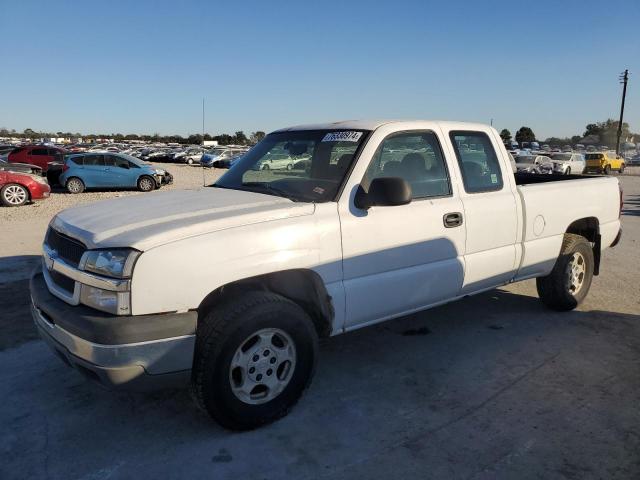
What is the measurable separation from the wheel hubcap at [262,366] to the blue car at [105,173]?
1799 cm

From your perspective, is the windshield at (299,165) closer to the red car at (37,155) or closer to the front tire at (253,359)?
the front tire at (253,359)

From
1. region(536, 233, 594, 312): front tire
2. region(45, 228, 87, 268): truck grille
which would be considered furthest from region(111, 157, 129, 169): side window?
region(536, 233, 594, 312): front tire

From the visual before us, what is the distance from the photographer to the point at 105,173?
1962 centimetres

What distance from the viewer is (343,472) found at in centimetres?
290

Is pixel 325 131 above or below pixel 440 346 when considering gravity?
above

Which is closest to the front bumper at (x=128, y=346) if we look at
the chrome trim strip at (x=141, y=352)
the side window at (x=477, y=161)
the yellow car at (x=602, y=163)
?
the chrome trim strip at (x=141, y=352)

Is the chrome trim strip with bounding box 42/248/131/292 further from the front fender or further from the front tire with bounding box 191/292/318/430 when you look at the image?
the front tire with bounding box 191/292/318/430

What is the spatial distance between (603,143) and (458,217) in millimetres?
103736

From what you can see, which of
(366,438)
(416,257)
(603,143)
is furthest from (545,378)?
(603,143)

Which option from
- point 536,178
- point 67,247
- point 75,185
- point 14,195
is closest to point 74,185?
point 75,185

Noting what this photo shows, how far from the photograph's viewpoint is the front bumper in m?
2.79

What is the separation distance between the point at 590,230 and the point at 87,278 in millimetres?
5095

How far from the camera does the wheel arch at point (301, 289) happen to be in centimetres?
333

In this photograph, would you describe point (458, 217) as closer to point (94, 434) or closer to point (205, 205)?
point (205, 205)
